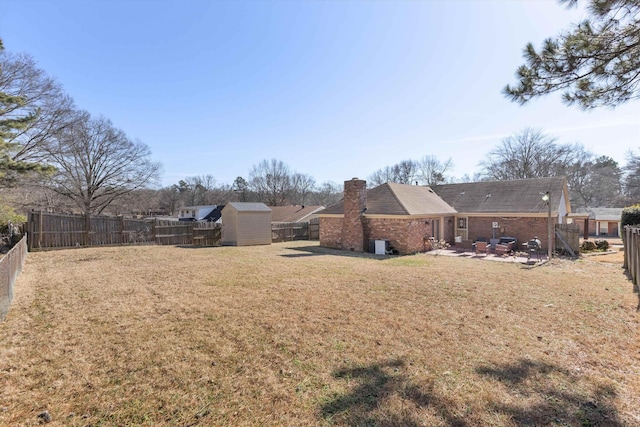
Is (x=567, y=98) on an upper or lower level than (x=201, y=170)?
lower

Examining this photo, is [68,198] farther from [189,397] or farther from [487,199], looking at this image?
[487,199]

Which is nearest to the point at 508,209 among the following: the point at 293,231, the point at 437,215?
the point at 437,215

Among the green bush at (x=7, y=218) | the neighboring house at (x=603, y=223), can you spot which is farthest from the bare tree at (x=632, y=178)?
the green bush at (x=7, y=218)

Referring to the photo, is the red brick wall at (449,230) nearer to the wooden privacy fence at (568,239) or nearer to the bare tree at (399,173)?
the wooden privacy fence at (568,239)

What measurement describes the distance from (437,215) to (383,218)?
133 inches

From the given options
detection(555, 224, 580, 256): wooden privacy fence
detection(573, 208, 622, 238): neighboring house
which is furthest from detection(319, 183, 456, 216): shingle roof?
detection(573, 208, 622, 238): neighboring house

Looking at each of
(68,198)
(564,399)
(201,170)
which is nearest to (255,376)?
(564,399)

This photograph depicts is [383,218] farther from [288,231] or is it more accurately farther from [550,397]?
[550,397]

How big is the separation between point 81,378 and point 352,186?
14.0 meters

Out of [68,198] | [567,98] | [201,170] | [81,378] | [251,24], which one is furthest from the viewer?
[201,170]

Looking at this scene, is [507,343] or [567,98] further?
[567,98]

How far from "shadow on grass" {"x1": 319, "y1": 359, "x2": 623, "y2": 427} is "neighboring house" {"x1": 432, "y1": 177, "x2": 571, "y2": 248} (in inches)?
545

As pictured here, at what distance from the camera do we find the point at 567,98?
5527mm

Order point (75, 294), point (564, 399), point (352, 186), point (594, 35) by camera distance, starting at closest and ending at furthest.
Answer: point (564, 399), point (594, 35), point (75, 294), point (352, 186)
